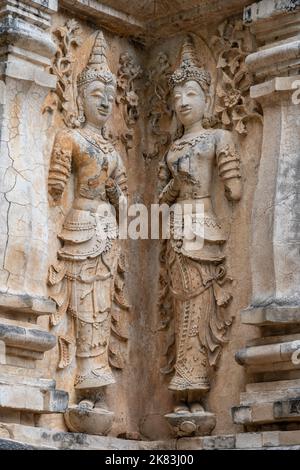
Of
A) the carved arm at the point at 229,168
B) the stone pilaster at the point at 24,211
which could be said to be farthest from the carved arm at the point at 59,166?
the carved arm at the point at 229,168

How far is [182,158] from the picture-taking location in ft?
42.2

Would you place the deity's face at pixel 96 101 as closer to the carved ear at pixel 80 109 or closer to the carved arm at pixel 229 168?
the carved ear at pixel 80 109

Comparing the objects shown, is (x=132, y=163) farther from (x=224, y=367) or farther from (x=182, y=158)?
(x=224, y=367)

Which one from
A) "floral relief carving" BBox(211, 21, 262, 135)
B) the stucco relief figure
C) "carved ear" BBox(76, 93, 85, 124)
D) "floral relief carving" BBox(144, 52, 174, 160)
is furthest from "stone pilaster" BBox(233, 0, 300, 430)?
"carved ear" BBox(76, 93, 85, 124)

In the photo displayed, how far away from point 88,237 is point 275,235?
1405 mm

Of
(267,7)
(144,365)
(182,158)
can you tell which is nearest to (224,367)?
(144,365)

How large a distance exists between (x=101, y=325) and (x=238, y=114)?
187 centimetres

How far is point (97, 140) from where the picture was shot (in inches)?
504

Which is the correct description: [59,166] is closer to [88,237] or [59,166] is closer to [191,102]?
[88,237]

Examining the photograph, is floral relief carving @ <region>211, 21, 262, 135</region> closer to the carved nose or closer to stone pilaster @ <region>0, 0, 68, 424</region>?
the carved nose

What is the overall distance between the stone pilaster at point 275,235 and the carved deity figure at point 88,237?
3.61ft

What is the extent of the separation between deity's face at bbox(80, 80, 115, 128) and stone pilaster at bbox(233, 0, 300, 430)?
110 cm

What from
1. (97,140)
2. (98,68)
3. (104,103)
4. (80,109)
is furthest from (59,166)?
(98,68)

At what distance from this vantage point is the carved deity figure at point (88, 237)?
41.1ft
